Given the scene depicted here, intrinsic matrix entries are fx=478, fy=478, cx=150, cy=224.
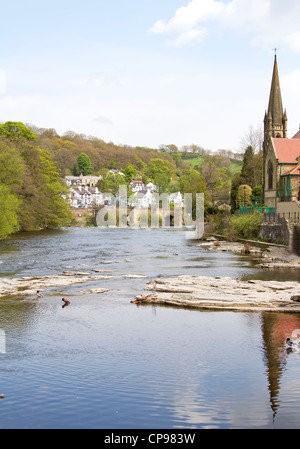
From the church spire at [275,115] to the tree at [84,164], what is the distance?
13695 cm

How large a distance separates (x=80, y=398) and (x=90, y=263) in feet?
82.4

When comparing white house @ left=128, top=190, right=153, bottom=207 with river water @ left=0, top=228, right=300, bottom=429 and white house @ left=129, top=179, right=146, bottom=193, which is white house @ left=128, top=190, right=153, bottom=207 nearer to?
white house @ left=129, top=179, right=146, bottom=193

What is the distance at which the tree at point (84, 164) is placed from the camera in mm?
196238

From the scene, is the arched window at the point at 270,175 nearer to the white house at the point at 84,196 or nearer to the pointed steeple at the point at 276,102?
the pointed steeple at the point at 276,102

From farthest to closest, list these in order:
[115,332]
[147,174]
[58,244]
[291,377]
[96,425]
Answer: [147,174] → [58,244] → [115,332] → [291,377] → [96,425]

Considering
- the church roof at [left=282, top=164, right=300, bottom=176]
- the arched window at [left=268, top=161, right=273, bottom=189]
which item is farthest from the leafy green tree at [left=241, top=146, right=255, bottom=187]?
the church roof at [left=282, top=164, right=300, bottom=176]

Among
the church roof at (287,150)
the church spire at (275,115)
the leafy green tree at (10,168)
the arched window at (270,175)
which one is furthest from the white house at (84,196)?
the church roof at (287,150)

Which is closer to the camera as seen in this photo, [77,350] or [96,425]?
[96,425]

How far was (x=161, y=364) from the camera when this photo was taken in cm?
1323

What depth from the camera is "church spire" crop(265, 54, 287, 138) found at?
65312 millimetres

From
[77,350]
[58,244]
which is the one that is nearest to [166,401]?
[77,350]

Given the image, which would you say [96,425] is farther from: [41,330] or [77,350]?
[41,330]

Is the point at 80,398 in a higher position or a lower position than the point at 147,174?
lower
